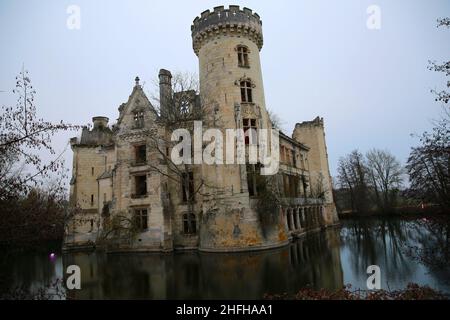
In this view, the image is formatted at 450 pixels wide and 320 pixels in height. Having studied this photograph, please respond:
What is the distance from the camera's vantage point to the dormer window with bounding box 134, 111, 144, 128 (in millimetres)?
26886

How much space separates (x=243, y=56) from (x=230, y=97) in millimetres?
4136

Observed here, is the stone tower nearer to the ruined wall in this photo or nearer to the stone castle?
→ the stone castle

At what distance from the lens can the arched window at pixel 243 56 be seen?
24.8 metres

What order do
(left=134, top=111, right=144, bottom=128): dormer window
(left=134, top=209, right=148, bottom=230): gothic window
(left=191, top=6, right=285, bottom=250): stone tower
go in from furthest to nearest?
1. (left=134, top=111, right=144, bottom=128): dormer window
2. (left=134, top=209, right=148, bottom=230): gothic window
3. (left=191, top=6, right=285, bottom=250): stone tower

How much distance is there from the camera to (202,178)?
2386cm

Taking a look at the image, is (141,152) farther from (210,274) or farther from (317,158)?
(317,158)

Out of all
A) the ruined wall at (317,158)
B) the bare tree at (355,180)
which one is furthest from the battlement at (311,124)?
the bare tree at (355,180)

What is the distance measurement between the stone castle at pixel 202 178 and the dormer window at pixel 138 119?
95mm

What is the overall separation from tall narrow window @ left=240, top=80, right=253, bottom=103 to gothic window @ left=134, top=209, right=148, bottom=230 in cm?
1292

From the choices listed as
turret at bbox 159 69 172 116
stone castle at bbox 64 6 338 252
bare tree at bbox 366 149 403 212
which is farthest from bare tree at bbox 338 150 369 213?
turret at bbox 159 69 172 116

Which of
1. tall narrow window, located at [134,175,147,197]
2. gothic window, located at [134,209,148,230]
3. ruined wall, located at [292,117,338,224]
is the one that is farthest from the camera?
ruined wall, located at [292,117,338,224]

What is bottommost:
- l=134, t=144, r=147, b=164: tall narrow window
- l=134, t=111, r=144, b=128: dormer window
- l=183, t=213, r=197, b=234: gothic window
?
l=183, t=213, r=197, b=234: gothic window
